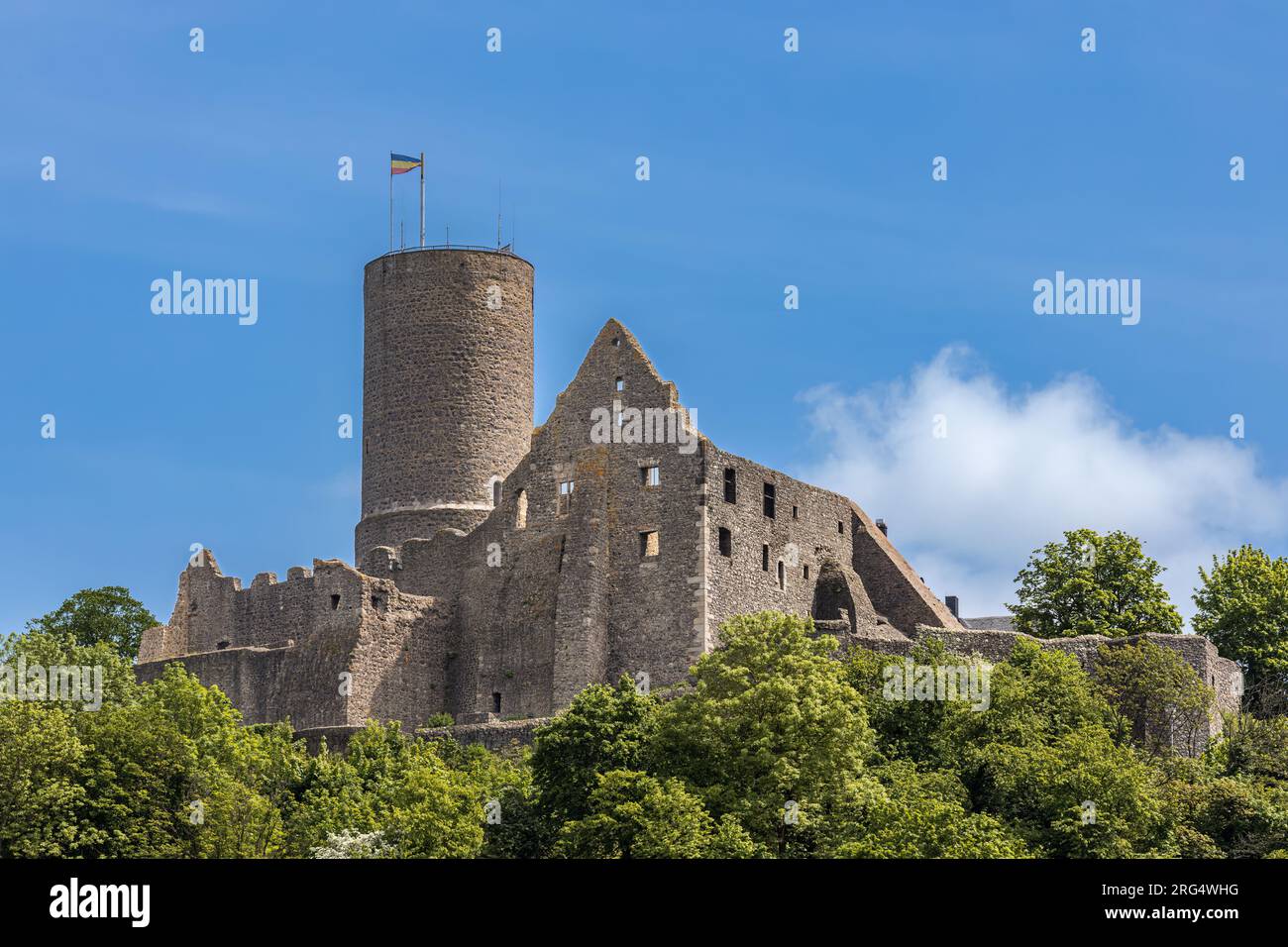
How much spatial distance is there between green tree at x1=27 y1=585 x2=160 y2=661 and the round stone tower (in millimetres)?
11663

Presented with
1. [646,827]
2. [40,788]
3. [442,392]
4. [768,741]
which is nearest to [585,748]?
[768,741]

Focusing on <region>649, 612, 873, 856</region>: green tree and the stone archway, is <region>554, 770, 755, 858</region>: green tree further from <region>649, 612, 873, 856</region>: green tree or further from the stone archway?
the stone archway

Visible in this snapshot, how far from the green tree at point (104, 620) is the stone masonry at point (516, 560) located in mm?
6965

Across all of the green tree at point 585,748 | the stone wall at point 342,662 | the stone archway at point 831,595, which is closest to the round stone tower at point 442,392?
the stone wall at point 342,662

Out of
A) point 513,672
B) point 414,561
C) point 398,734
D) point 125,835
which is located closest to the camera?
point 125,835

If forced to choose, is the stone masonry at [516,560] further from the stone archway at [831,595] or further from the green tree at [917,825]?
the green tree at [917,825]

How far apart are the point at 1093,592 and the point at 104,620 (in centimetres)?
3638

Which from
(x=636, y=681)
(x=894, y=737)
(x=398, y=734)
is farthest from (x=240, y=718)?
(x=894, y=737)

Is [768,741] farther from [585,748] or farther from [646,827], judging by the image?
[646,827]

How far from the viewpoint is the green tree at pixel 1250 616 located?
3371 inches

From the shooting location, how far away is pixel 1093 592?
84.6 m
